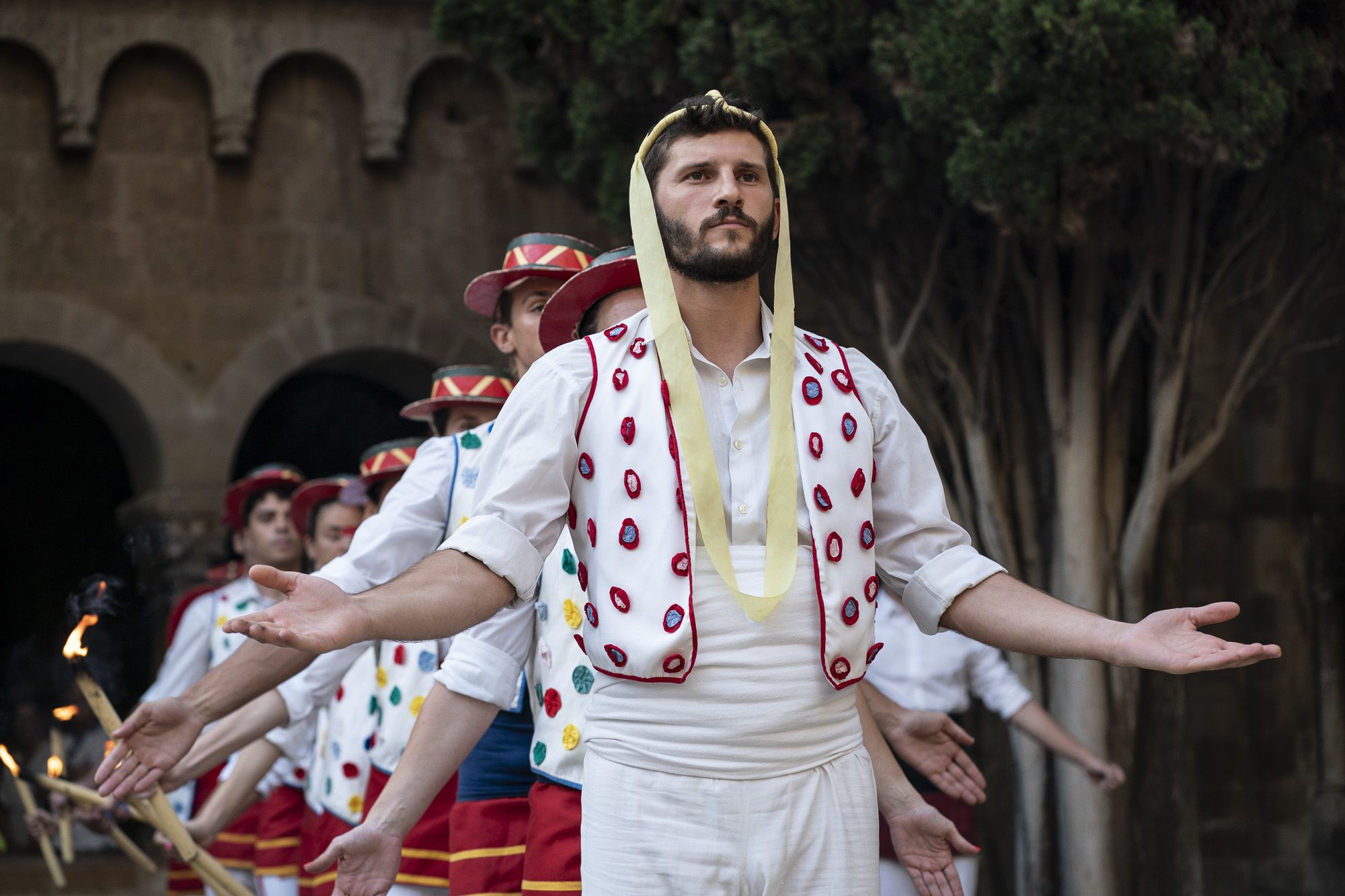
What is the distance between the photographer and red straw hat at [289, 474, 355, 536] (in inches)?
251

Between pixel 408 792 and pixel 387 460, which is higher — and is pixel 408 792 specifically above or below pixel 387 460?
below

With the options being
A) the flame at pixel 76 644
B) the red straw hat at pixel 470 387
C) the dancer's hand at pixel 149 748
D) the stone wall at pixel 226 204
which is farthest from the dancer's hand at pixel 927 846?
the stone wall at pixel 226 204

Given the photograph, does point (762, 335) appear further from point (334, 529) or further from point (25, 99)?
point (25, 99)

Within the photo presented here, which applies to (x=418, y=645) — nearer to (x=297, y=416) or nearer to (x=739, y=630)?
(x=739, y=630)

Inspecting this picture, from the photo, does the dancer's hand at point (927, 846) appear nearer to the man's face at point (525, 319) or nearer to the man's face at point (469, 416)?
the man's face at point (525, 319)

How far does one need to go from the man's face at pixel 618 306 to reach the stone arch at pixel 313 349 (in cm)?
714

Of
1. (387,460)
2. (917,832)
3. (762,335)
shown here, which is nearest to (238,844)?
(387,460)

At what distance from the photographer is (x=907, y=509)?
2.75 meters

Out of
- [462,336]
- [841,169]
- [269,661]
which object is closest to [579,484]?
[269,661]

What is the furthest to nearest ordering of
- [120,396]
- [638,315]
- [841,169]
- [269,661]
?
[120,396] < [841,169] < [269,661] < [638,315]

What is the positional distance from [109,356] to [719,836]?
844 cm

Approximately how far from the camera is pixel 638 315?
108 inches

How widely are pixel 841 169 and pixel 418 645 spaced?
374cm

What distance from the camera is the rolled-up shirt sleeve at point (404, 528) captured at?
3674 millimetres
